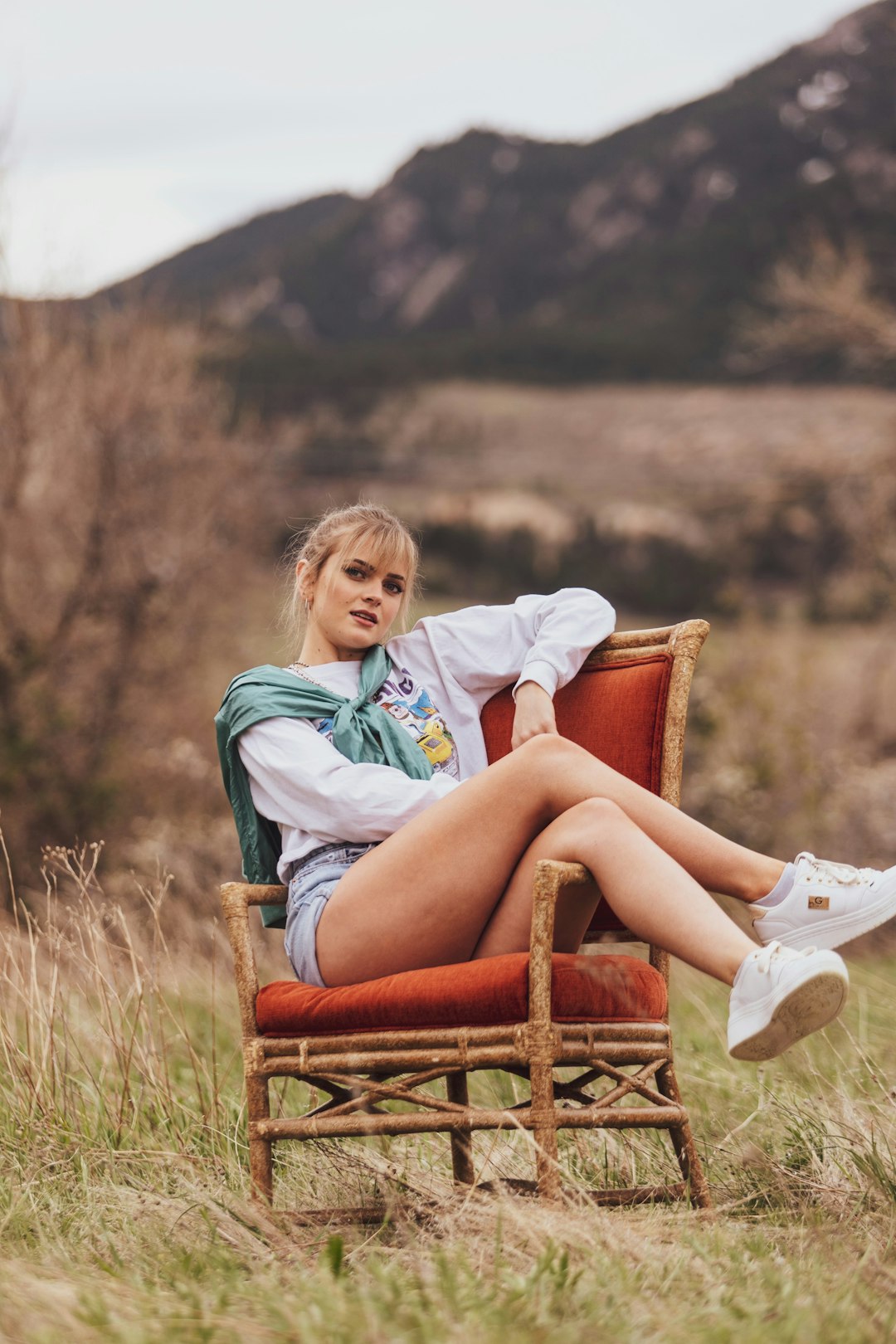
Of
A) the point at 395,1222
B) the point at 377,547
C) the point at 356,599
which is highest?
the point at 377,547

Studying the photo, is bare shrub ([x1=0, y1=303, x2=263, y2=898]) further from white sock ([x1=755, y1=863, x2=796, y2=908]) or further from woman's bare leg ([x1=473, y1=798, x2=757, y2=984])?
white sock ([x1=755, y1=863, x2=796, y2=908])

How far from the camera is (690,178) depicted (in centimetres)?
2319

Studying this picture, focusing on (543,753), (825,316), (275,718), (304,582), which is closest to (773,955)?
(543,753)

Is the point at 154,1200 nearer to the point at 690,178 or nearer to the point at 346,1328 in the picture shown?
the point at 346,1328

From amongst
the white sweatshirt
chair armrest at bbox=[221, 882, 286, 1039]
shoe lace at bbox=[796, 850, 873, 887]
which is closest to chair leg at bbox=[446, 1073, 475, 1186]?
chair armrest at bbox=[221, 882, 286, 1039]

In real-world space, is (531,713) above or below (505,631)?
below

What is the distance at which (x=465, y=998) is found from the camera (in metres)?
2.45

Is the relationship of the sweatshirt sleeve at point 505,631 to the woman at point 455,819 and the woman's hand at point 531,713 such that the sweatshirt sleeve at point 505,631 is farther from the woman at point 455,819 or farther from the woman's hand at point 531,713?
the woman's hand at point 531,713

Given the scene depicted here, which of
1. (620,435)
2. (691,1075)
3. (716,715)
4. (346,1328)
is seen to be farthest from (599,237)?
(346,1328)

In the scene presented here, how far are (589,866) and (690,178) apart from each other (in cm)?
2296

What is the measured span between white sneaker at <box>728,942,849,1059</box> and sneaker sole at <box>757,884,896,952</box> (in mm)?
178

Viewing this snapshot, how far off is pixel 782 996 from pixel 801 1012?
0.07 m

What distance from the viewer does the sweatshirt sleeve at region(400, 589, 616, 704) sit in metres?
3.19

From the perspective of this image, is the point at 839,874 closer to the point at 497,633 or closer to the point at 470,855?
the point at 470,855
